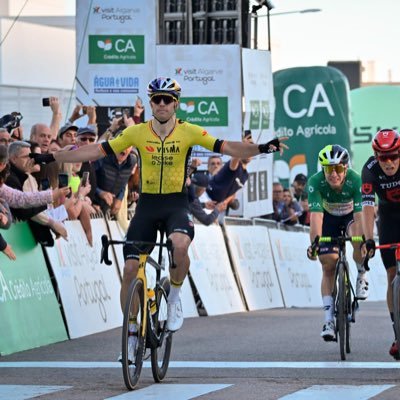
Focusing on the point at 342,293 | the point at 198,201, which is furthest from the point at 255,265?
the point at 342,293

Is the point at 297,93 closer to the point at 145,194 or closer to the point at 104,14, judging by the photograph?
the point at 104,14

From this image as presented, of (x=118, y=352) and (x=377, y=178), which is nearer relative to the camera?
(x=377, y=178)

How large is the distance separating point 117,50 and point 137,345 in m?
13.3

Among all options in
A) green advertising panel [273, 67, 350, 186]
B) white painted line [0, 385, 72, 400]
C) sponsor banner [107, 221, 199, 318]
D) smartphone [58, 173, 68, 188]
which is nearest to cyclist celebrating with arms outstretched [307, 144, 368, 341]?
smartphone [58, 173, 68, 188]

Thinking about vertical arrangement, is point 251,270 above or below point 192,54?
below

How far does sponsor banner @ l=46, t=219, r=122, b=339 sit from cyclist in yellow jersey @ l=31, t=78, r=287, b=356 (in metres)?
4.25

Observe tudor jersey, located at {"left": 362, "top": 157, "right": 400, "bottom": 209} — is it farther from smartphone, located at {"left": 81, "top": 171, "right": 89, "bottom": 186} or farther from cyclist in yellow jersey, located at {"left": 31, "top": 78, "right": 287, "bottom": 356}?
smartphone, located at {"left": 81, "top": 171, "right": 89, "bottom": 186}

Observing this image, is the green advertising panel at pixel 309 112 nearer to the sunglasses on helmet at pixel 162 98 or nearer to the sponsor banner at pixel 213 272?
the sponsor banner at pixel 213 272

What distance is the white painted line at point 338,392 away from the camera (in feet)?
34.6

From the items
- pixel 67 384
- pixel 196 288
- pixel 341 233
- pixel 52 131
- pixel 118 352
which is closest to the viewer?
pixel 67 384

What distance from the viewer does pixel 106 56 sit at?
24.3m

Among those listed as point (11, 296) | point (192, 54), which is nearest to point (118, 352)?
point (11, 296)

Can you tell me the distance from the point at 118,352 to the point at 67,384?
307 cm

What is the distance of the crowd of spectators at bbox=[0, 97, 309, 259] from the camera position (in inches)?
601
